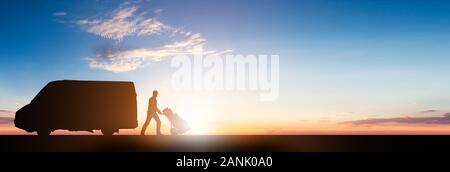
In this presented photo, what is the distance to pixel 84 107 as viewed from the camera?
26.2 m

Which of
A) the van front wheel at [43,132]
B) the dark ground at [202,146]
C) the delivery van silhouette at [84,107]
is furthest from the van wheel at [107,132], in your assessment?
the dark ground at [202,146]

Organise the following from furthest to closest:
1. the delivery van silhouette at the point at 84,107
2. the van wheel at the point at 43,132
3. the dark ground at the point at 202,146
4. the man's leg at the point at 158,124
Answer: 1. the delivery van silhouette at the point at 84,107
2. the van wheel at the point at 43,132
3. the man's leg at the point at 158,124
4. the dark ground at the point at 202,146

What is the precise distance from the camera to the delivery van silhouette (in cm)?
2558

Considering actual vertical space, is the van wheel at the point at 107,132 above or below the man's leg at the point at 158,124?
below

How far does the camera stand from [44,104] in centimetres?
2567

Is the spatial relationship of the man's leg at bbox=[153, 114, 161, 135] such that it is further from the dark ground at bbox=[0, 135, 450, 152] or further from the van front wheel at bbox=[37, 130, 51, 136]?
the van front wheel at bbox=[37, 130, 51, 136]

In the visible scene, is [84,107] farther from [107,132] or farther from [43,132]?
[43,132]

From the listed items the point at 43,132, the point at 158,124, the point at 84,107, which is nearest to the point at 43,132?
the point at 43,132

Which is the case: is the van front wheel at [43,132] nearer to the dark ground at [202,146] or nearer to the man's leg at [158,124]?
the dark ground at [202,146]

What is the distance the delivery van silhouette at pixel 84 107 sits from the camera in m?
25.6

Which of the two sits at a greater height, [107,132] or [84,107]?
[84,107]

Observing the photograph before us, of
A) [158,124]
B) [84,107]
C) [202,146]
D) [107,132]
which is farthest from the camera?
[107,132]
